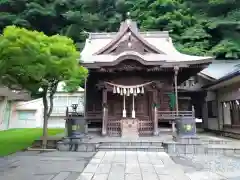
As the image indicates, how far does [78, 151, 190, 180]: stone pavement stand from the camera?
5207mm

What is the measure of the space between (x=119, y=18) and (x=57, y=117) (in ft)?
50.6

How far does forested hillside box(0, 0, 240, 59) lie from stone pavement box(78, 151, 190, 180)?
708 inches

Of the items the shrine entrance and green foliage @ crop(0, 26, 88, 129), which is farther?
the shrine entrance

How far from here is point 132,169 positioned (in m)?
5.93

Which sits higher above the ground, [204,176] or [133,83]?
[133,83]

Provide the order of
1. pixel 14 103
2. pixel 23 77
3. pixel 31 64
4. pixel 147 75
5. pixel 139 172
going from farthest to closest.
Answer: pixel 14 103 < pixel 147 75 < pixel 23 77 < pixel 31 64 < pixel 139 172

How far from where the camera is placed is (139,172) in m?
5.66

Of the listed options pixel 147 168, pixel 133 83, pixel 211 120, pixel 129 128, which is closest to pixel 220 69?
pixel 211 120

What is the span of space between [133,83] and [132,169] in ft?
26.8

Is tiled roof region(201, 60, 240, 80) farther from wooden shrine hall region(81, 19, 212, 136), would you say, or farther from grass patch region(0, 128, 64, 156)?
grass patch region(0, 128, 64, 156)

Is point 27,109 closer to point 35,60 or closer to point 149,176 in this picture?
point 35,60

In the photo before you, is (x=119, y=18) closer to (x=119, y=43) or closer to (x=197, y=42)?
(x=197, y=42)

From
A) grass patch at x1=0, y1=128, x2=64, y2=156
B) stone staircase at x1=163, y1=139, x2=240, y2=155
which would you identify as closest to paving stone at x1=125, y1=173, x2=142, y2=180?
stone staircase at x1=163, y1=139, x2=240, y2=155

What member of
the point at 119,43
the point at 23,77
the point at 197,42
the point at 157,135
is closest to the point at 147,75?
the point at 119,43
